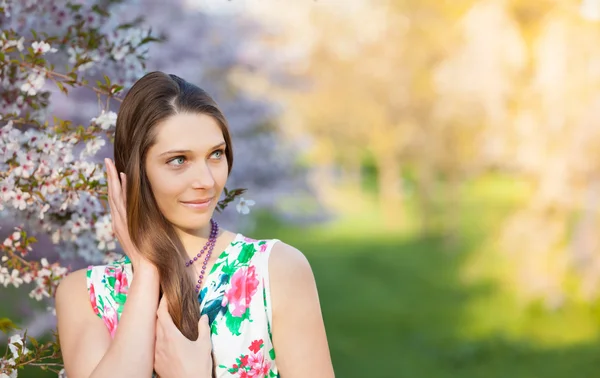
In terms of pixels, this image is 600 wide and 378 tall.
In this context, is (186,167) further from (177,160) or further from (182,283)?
(182,283)

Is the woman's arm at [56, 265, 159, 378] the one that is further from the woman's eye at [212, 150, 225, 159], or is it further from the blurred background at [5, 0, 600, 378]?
the blurred background at [5, 0, 600, 378]

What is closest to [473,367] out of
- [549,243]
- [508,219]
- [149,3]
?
[549,243]

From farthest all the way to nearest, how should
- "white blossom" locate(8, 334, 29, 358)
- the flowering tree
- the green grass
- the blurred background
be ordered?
the green grass
the blurred background
the flowering tree
"white blossom" locate(8, 334, 29, 358)

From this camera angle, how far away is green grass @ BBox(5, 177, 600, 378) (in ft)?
25.9

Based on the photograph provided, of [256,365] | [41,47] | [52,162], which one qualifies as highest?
[41,47]

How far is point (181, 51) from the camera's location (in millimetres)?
5184

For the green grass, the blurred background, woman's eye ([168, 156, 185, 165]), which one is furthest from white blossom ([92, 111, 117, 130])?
the green grass

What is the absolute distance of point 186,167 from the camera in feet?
4.74

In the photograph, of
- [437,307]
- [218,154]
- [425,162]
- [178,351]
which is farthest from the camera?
[425,162]

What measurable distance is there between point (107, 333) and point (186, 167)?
1.16 feet

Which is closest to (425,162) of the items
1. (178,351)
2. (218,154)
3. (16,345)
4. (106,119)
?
(106,119)

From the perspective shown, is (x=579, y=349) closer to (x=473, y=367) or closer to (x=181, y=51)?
(x=473, y=367)

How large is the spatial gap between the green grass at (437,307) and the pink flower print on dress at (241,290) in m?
6.19

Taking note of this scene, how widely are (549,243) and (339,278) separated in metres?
3.21
